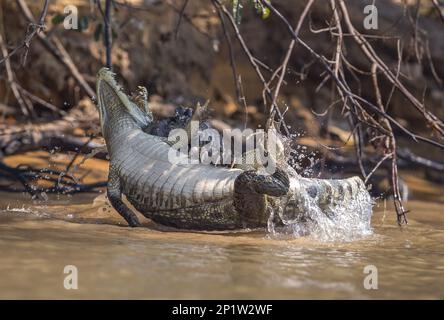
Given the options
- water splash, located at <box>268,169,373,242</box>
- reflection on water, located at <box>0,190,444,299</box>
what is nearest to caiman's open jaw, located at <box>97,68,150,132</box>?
reflection on water, located at <box>0,190,444,299</box>

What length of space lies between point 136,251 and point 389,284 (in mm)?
1049

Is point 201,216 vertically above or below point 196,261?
above

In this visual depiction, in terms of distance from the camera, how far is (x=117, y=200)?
4094mm

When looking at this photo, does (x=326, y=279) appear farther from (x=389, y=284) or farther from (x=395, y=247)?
(x=395, y=247)

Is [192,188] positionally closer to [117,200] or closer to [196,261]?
[117,200]

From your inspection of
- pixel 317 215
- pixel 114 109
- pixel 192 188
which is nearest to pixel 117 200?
pixel 192 188

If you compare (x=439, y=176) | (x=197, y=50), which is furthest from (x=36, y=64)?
(x=439, y=176)

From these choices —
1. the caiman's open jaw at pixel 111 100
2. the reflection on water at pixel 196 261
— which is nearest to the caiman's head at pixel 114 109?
the caiman's open jaw at pixel 111 100

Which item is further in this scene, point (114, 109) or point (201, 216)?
point (114, 109)

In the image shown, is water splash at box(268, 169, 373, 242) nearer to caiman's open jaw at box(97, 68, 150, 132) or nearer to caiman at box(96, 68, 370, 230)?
caiman at box(96, 68, 370, 230)

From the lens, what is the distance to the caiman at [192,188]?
11.8 ft

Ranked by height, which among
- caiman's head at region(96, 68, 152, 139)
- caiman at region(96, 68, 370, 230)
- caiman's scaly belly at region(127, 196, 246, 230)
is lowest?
caiman's scaly belly at region(127, 196, 246, 230)

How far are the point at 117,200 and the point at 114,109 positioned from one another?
0.63 metres

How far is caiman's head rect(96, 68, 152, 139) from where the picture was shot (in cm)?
438
